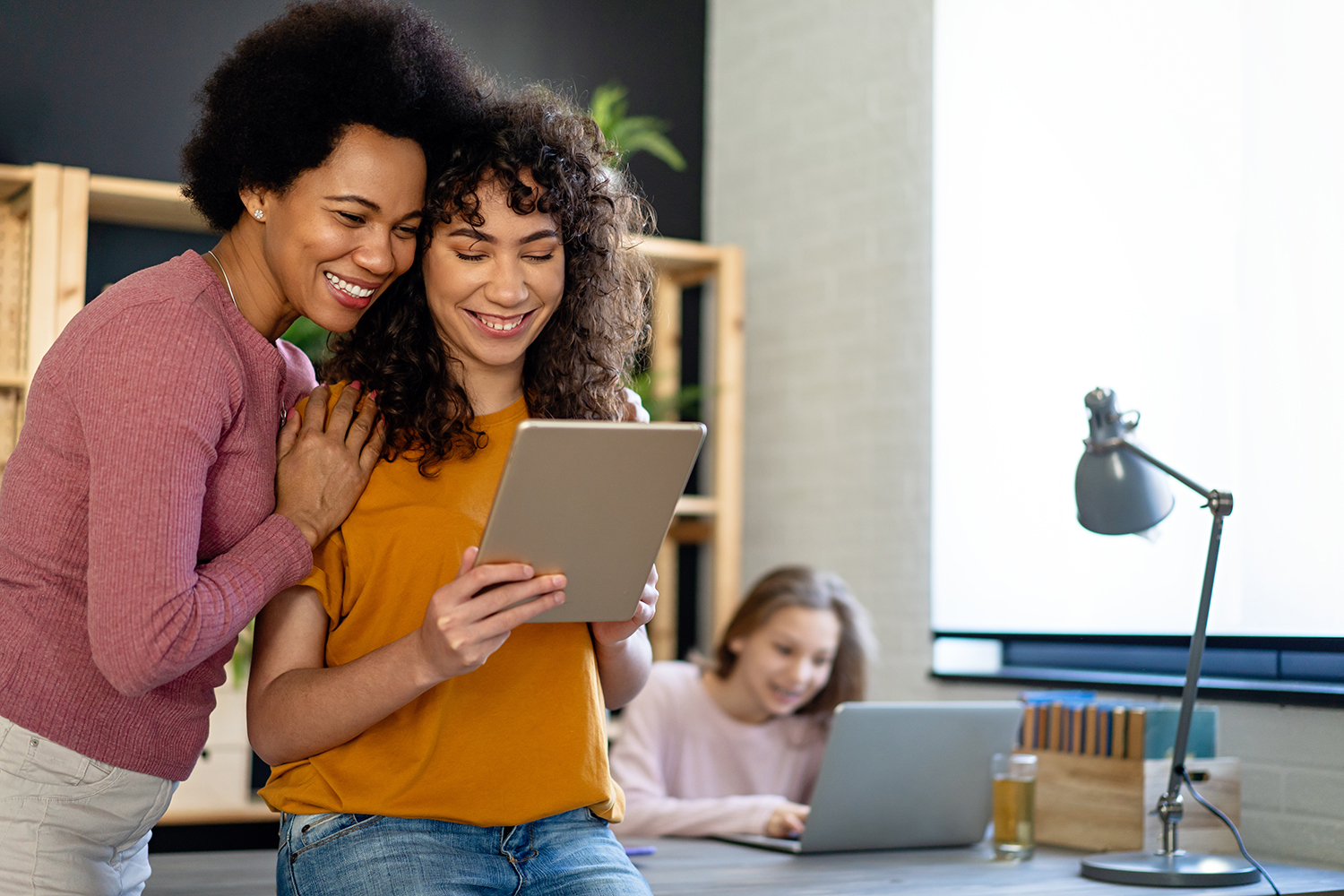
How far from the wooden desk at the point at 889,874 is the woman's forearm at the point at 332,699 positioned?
0.66 meters

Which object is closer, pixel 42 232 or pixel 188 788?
pixel 42 232

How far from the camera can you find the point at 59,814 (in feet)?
4.55

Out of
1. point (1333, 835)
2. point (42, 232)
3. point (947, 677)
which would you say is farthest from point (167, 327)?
point (947, 677)

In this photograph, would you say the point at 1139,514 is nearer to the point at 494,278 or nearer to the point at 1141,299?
the point at 1141,299

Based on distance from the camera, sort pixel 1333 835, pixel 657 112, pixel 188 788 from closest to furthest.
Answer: pixel 1333 835 → pixel 188 788 → pixel 657 112

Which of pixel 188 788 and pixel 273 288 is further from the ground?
pixel 273 288

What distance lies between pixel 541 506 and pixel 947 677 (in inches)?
90.0

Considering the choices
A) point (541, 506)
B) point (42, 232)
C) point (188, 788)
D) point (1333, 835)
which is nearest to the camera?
point (541, 506)

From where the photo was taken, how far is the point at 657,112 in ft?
14.5

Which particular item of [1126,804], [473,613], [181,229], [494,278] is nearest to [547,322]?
[494,278]

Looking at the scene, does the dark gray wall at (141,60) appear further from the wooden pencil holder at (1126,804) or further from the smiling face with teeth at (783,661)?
the wooden pencil holder at (1126,804)

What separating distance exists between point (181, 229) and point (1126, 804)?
8.97 ft

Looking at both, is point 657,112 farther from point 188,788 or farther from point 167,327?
point 167,327

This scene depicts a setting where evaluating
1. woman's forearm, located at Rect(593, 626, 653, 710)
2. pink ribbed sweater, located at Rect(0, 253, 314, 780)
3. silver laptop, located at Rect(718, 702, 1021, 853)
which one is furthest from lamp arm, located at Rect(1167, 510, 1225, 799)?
pink ribbed sweater, located at Rect(0, 253, 314, 780)
